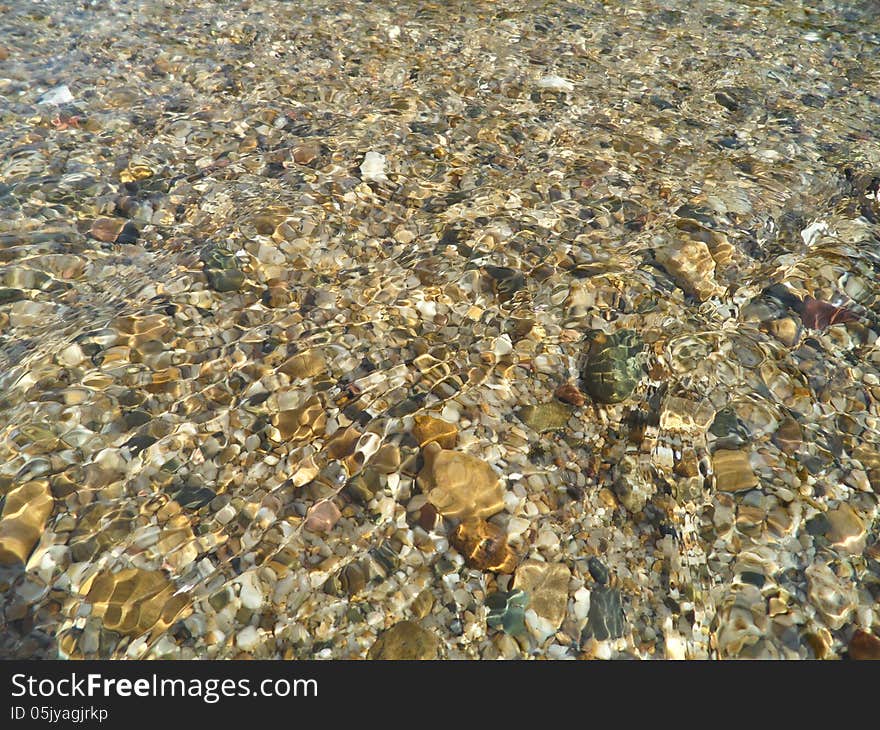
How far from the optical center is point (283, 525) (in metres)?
2.81

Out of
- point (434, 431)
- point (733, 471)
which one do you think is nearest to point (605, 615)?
point (733, 471)

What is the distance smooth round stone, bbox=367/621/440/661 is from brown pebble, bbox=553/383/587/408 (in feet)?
4.29

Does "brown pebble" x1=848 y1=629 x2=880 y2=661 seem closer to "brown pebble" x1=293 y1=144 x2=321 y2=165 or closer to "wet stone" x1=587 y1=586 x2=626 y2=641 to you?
"wet stone" x1=587 y1=586 x2=626 y2=641

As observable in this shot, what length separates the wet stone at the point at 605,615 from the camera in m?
2.56

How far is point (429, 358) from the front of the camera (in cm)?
344

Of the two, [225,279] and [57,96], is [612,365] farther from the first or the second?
[57,96]

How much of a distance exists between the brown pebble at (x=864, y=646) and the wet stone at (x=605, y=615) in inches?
33.0

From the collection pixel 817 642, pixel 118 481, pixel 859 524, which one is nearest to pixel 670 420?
pixel 859 524

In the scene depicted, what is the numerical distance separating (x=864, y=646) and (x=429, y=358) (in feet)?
7.08

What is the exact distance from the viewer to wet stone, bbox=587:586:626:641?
2.56 m

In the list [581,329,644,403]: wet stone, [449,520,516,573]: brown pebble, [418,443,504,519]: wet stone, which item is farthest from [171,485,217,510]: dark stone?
[581,329,644,403]: wet stone

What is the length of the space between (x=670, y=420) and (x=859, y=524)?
0.87 meters
